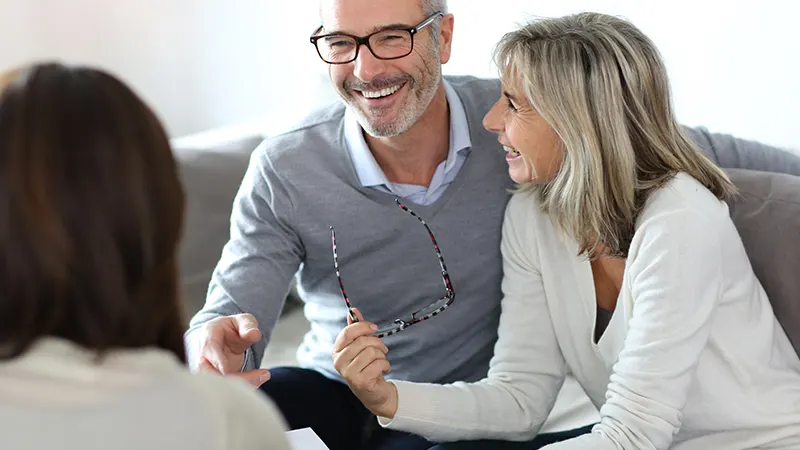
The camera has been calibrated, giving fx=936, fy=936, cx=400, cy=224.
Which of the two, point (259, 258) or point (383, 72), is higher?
point (383, 72)

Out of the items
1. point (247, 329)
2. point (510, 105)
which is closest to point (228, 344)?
point (247, 329)

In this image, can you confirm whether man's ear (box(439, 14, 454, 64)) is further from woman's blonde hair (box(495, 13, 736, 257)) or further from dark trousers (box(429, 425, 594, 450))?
dark trousers (box(429, 425, 594, 450))

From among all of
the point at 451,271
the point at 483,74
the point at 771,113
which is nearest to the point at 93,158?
the point at 451,271

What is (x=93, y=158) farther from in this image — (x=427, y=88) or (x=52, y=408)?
(x=427, y=88)

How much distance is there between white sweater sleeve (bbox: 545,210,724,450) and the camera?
1346mm

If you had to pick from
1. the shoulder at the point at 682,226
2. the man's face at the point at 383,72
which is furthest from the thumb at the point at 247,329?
the shoulder at the point at 682,226

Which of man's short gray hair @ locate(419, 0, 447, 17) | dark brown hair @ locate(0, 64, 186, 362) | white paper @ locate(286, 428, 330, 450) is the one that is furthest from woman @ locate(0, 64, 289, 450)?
man's short gray hair @ locate(419, 0, 447, 17)

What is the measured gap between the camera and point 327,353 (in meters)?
1.83

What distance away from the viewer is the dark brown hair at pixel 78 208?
30.5 inches

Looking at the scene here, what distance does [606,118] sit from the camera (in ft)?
4.68

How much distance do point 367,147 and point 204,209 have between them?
0.71m

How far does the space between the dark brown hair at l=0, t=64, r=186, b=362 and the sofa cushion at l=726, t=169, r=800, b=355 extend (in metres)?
1.06

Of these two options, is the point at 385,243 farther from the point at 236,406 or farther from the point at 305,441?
the point at 236,406

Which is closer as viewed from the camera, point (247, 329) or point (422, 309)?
point (247, 329)
